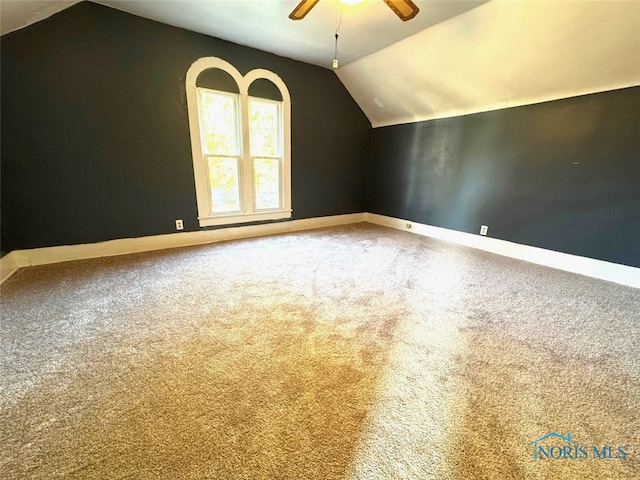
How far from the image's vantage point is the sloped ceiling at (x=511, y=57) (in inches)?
86.2

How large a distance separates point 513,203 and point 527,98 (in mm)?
1208

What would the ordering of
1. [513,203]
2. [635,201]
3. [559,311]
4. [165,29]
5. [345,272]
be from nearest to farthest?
[559,311], [635,201], [345,272], [165,29], [513,203]

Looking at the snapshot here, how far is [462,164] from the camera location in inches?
148

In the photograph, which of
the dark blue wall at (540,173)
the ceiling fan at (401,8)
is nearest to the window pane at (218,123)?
the ceiling fan at (401,8)

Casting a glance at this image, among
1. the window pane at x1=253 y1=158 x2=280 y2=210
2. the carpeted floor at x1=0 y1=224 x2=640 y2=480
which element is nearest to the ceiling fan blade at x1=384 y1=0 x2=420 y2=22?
the carpeted floor at x1=0 y1=224 x2=640 y2=480

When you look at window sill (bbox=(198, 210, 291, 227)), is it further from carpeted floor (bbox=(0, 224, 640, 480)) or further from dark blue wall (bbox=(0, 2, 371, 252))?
carpeted floor (bbox=(0, 224, 640, 480))

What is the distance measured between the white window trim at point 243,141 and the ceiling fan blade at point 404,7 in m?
2.24

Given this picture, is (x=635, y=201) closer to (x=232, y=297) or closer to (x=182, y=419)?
(x=232, y=297)

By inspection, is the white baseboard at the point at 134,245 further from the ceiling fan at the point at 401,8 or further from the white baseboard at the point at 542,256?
the ceiling fan at the point at 401,8

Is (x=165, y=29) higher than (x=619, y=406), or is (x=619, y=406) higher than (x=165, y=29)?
(x=165, y=29)

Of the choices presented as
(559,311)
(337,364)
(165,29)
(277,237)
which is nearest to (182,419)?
(337,364)

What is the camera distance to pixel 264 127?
384cm

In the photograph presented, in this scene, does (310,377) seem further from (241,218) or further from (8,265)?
(8,265)

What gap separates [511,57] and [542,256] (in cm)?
222
